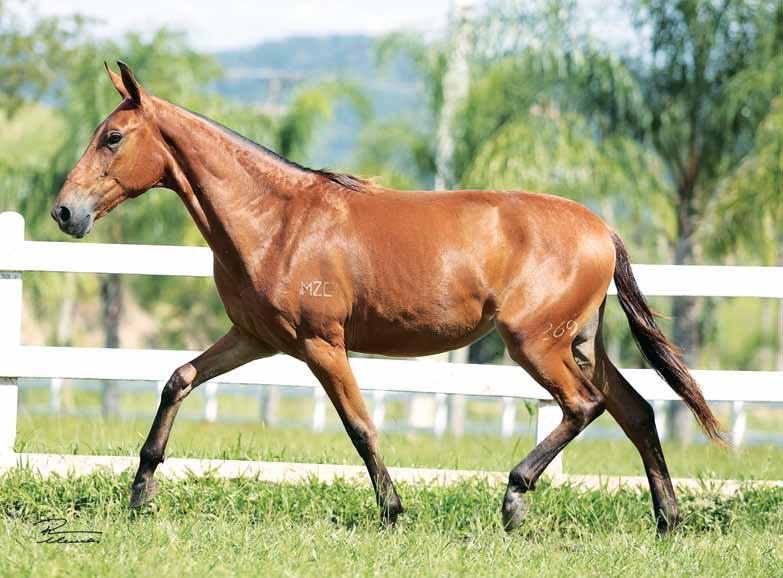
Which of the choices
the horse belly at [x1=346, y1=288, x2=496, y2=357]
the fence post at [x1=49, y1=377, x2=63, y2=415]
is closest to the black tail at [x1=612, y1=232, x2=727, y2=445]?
the horse belly at [x1=346, y1=288, x2=496, y2=357]

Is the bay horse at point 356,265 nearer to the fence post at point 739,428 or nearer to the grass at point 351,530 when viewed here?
the grass at point 351,530

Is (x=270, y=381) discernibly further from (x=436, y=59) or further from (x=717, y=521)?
(x=436, y=59)

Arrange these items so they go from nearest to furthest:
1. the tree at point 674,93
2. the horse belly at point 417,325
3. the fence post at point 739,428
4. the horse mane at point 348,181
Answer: the horse belly at point 417,325
the horse mane at point 348,181
the fence post at point 739,428
the tree at point 674,93

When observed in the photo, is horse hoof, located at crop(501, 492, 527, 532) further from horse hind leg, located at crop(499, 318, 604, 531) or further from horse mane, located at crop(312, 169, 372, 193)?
horse mane, located at crop(312, 169, 372, 193)

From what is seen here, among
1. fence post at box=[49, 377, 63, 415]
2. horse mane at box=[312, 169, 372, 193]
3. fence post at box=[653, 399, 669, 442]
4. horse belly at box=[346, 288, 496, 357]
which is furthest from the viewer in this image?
fence post at box=[49, 377, 63, 415]

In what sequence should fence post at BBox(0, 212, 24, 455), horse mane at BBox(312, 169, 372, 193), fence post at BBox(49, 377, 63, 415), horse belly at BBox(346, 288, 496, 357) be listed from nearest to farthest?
horse belly at BBox(346, 288, 496, 357)
horse mane at BBox(312, 169, 372, 193)
fence post at BBox(0, 212, 24, 455)
fence post at BBox(49, 377, 63, 415)

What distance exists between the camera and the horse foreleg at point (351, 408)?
18.3 feet

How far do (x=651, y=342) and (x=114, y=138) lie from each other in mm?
3036

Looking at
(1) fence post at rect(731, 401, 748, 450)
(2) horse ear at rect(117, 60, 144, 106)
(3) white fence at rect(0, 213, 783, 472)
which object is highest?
(2) horse ear at rect(117, 60, 144, 106)

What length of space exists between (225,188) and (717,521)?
3244 millimetres

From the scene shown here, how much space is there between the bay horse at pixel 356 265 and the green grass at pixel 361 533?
33 cm

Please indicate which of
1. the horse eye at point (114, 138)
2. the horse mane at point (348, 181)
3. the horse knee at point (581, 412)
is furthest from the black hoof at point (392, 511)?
the horse eye at point (114, 138)

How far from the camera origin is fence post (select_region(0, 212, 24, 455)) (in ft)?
21.6

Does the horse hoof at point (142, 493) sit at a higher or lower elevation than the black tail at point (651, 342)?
lower
